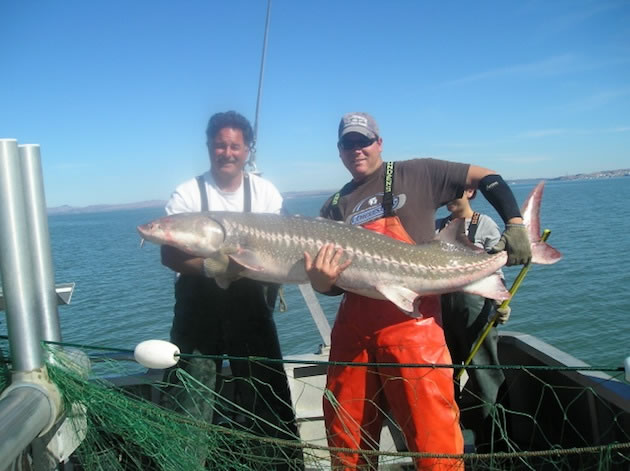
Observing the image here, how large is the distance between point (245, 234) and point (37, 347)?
189 cm

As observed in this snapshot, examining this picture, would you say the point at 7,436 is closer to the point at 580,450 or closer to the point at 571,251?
the point at 580,450

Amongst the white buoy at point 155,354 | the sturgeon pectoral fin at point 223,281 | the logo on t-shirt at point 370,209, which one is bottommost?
the sturgeon pectoral fin at point 223,281

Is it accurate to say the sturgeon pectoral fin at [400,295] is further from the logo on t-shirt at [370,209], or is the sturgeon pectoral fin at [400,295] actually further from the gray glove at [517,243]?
the gray glove at [517,243]

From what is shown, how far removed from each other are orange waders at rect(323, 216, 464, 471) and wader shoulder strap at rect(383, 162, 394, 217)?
2.15 ft

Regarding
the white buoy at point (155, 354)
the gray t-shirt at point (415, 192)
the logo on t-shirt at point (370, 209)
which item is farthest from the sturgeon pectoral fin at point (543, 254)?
the white buoy at point (155, 354)

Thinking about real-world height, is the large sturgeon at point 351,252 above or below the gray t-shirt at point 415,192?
below

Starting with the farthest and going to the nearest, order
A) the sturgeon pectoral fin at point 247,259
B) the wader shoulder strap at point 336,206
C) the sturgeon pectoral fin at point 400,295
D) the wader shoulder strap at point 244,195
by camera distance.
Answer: the wader shoulder strap at point 244,195 < the sturgeon pectoral fin at point 247,259 < the wader shoulder strap at point 336,206 < the sturgeon pectoral fin at point 400,295

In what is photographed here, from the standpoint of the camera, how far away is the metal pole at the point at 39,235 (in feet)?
8.78

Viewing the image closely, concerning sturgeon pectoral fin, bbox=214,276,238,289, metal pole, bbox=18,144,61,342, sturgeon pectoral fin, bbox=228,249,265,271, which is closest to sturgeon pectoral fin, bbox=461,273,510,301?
sturgeon pectoral fin, bbox=228,249,265,271

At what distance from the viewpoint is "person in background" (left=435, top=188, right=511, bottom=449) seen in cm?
446

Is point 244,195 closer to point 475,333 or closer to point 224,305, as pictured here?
point 224,305

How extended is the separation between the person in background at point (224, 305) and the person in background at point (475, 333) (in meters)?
1.64

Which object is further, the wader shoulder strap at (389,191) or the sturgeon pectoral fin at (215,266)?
the sturgeon pectoral fin at (215,266)

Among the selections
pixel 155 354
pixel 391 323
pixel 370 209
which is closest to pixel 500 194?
pixel 370 209
